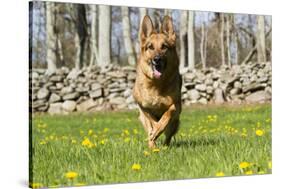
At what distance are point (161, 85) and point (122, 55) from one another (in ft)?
1.76

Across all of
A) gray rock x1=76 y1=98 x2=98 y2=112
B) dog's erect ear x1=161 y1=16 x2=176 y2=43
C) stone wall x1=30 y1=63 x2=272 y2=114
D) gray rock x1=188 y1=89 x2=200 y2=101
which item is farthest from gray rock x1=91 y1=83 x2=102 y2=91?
gray rock x1=188 y1=89 x2=200 y2=101

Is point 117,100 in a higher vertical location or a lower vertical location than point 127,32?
lower

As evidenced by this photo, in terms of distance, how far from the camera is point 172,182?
696 cm

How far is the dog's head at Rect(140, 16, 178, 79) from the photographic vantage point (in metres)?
7.04

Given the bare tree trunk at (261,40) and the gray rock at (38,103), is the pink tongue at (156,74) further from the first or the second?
the bare tree trunk at (261,40)

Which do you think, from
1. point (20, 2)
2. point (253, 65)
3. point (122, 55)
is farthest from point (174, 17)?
point (20, 2)

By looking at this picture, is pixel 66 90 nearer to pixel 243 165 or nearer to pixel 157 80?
pixel 157 80

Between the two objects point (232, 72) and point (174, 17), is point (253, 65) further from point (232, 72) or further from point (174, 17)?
point (174, 17)

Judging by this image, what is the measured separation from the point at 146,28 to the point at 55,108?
4.21 feet

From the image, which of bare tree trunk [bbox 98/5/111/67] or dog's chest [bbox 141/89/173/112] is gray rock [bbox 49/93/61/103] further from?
dog's chest [bbox 141/89/173/112]

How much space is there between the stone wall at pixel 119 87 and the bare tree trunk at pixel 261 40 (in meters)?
0.09

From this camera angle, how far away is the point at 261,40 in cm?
788

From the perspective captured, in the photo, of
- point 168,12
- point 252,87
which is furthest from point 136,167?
point 252,87

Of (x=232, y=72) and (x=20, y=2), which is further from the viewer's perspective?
(x=232, y=72)
